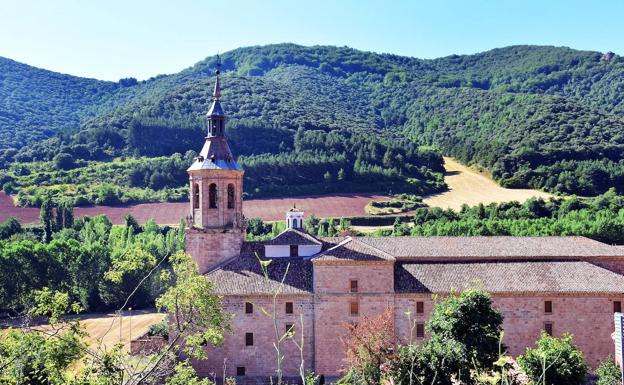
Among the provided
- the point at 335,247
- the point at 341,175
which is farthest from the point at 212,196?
the point at 341,175

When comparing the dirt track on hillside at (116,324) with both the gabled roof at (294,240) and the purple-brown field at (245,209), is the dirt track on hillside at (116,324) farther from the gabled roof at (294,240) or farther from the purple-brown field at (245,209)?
the purple-brown field at (245,209)

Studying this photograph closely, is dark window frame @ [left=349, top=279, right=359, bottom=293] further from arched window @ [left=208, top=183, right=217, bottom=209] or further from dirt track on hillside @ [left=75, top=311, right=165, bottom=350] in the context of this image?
dirt track on hillside @ [left=75, top=311, right=165, bottom=350]

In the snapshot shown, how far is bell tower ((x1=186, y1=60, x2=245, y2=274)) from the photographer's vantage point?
38.6 metres

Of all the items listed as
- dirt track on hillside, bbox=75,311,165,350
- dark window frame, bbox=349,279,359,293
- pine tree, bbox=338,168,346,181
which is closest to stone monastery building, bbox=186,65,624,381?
dark window frame, bbox=349,279,359,293

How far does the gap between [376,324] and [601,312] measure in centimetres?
1261

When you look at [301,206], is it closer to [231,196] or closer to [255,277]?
[231,196]

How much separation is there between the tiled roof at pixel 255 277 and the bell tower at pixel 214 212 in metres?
1.34

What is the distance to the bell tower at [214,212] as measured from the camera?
3859 centimetres

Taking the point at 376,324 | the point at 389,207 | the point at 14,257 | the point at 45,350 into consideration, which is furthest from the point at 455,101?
the point at 45,350

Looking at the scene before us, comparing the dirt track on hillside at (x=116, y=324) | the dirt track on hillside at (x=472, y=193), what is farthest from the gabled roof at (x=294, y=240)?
the dirt track on hillside at (x=472, y=193)

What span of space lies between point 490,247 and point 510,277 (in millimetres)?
3138

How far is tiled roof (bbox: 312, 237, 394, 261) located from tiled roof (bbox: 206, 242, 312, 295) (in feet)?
5.18

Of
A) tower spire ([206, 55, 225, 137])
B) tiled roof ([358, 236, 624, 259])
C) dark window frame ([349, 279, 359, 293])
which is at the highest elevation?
tower spire ([206, 55, 225, 137])

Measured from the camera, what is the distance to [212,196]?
129ft
